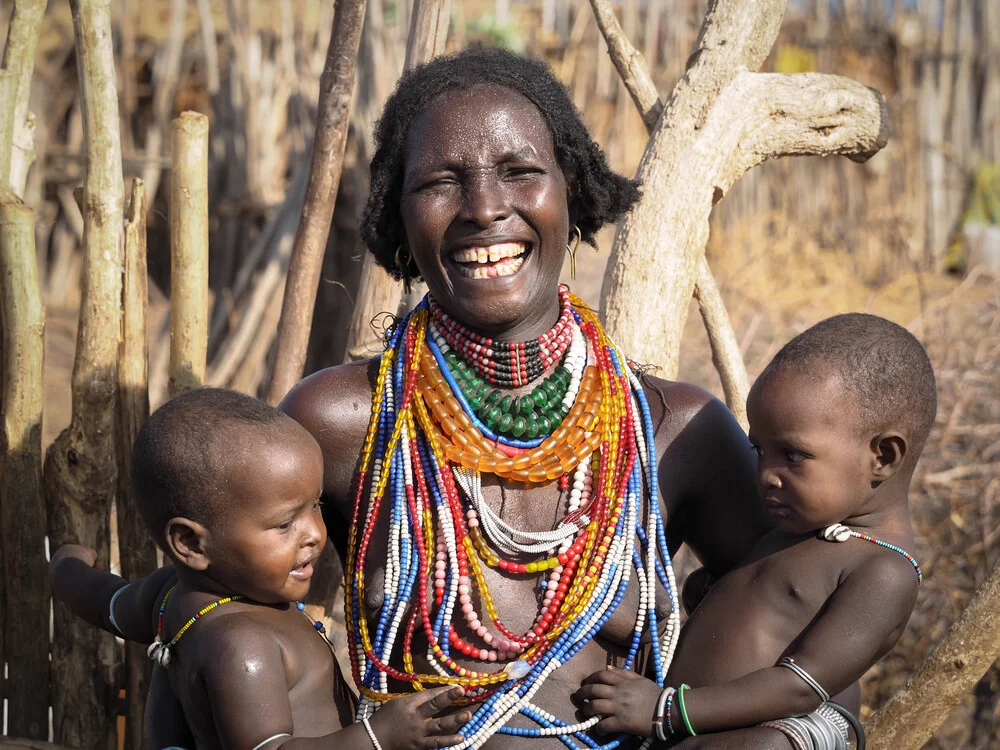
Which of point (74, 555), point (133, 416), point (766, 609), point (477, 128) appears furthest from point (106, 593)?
point (766, 609)

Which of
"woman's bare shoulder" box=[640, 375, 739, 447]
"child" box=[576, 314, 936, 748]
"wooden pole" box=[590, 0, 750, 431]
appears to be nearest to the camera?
"child" box=[576, 314, 936, 748]

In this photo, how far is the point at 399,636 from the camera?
2.67 m

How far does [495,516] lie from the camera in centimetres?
265

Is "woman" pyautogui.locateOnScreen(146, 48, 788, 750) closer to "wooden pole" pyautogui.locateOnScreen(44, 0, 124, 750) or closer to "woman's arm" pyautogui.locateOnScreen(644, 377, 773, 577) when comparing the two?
"woman's arm" pyautogui.locateOnScreen(644, 377, 773, 577)

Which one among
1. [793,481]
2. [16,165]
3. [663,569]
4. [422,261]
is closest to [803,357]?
[793,481]

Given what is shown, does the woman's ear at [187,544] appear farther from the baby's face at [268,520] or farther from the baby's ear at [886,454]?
the baby's ear at [886,454]

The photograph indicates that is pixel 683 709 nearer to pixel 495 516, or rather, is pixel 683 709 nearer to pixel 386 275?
pixel 495 516

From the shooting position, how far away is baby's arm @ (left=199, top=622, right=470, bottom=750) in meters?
2.33

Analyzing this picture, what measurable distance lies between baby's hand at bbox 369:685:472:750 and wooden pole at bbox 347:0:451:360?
4.74ft

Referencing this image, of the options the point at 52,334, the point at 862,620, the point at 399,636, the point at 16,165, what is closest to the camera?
the point at 862,620

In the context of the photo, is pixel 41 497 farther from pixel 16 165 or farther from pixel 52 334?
pixel 52 334

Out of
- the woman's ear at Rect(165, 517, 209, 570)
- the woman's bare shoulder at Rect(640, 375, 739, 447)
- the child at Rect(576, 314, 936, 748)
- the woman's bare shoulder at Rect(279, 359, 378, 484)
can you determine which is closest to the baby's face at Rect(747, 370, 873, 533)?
the child at Rect(576, 314, 936, 748)

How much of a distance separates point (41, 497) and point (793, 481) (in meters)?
2.28

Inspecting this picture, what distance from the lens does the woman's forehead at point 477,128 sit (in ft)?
8.67
